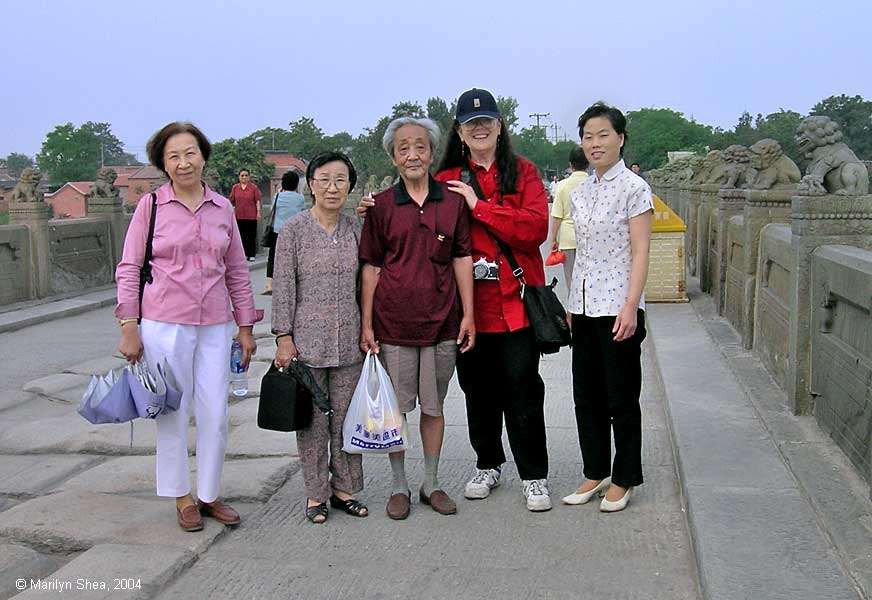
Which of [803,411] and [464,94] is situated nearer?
[464,94]

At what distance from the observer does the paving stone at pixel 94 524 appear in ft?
14.4

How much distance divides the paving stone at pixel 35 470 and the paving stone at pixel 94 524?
2.04 ft

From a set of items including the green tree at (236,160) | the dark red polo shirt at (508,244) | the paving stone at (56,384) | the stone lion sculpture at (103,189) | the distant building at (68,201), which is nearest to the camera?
the dark red polo shirt at (508,244)

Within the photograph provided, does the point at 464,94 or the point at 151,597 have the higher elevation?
the point at 464,94

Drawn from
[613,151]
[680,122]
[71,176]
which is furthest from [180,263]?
[680,122]

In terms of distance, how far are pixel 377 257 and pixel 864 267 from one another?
2.21 m

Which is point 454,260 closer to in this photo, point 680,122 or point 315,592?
point 315,592

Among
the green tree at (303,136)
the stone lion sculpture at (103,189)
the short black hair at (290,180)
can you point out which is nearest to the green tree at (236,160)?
the green tree at (303,136)

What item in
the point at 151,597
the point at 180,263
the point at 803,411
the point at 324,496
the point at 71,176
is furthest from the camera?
the point at 71,176

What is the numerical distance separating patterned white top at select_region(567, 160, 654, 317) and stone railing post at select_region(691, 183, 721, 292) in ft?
25.1

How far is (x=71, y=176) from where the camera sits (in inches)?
2881

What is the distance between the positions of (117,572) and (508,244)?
2.10m

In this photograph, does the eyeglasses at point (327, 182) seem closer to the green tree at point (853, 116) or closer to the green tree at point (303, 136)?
the green tree at point (853, 116)

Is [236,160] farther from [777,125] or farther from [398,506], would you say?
[398,506]
